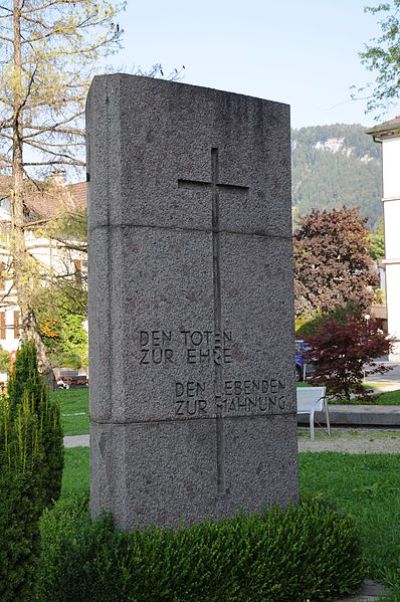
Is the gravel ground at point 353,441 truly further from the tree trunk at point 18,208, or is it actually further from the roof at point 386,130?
the roof at point 386,130

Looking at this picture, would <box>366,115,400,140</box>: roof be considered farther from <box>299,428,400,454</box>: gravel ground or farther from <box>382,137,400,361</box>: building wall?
<box>299,428,400,454</box>: gravel ground

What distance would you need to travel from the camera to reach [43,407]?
8.07 meters

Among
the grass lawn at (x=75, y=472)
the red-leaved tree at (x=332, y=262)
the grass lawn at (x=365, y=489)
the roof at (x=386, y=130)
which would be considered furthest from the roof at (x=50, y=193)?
the red-leaved tree at (x=332, y=262)

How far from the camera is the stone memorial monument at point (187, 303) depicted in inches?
205

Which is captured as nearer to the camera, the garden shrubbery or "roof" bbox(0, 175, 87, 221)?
the garden shrubbery

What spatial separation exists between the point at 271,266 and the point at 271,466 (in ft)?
4.18

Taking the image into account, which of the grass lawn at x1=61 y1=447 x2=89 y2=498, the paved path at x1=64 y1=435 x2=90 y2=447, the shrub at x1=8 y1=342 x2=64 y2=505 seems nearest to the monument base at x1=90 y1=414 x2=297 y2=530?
the shrub at x1=8 y1=342 x2=64 y2=505

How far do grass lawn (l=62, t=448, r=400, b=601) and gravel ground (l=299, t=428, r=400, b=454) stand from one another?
1.01 meters

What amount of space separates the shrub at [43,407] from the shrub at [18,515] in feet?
10.7

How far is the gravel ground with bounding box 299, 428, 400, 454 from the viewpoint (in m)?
13.1

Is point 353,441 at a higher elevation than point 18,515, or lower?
lower

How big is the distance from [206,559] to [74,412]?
17085 millimetres

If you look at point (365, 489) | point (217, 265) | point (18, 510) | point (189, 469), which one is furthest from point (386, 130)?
point (18, 510)

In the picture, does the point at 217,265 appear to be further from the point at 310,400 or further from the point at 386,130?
the point at 386,130
